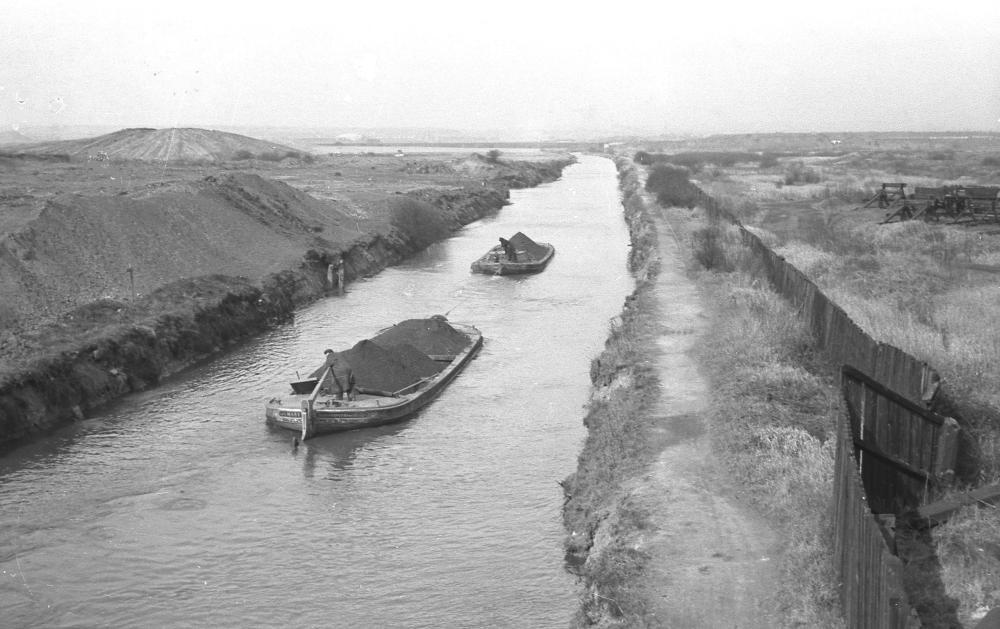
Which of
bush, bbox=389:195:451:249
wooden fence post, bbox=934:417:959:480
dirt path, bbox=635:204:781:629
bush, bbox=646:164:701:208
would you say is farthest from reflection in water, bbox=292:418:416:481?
bush, bbox=646:164:701:208

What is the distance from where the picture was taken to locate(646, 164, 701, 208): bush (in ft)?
224

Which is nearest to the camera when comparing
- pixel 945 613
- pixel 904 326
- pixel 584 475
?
pixel 945 613

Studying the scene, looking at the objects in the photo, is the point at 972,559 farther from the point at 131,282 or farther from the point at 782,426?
the point at 131,282

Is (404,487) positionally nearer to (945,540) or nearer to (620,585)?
(620,585)

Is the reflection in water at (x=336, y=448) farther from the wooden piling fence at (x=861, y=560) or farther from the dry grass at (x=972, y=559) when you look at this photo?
the dry grass at (x=972, y=559)

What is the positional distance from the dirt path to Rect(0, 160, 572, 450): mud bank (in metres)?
14.3

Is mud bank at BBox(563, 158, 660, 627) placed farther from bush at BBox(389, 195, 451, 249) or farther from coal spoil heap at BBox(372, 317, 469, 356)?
bush at BBox(389, 195, 451, 249)

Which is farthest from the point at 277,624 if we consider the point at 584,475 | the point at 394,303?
the point at 394,303

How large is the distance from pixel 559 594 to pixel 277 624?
13.4 ft

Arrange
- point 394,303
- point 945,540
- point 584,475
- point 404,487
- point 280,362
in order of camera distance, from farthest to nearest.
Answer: point 394,303 < point 280,362 < point 404,487 < point 584,475 < point 945,540

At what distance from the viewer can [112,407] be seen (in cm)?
2470

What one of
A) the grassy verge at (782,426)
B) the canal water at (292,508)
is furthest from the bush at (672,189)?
the canal water at (292,508)

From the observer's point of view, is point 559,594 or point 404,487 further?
point 404,487

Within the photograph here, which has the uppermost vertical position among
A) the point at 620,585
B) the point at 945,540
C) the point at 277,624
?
the point at 945,540
